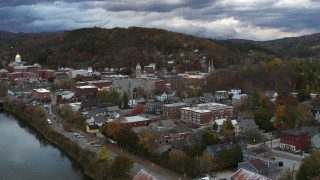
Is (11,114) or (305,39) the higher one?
(305,39)

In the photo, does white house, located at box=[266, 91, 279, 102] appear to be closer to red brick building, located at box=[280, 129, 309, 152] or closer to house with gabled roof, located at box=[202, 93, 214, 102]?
house with gabled roof, located at box=[202, 93, 214, 102]

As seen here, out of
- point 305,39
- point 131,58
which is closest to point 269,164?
point 131,58

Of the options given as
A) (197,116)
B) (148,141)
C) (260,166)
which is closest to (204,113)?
(197,116)

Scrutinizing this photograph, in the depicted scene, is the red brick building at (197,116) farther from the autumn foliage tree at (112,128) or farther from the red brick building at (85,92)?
the red brick building at (85,92)

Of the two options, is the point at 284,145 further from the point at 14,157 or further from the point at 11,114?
the point at 11,114

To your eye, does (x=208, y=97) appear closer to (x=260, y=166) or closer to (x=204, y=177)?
(x=260, y=166)
